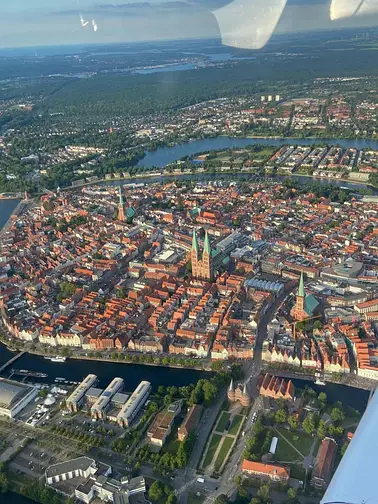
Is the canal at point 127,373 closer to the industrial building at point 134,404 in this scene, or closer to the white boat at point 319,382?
the white boat at point 319,382

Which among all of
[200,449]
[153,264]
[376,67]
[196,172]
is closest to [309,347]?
[200,449]

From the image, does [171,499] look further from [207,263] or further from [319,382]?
[207,263]

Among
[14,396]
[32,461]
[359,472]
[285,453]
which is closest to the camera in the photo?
[359,472]

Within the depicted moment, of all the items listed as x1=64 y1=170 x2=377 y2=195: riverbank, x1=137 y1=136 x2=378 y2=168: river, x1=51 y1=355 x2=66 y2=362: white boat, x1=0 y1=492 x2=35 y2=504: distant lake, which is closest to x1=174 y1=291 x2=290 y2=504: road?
x1=0 y1=492 x2=35 y2=504: distant lake

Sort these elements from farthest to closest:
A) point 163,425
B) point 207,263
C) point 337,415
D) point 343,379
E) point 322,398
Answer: point 207,263 < point 343,379 < point 322,398 < point 163,425 < point 337,415

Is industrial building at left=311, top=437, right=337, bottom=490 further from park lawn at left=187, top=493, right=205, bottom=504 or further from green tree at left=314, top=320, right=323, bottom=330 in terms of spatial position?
green tree at left=314, top=320, right=323, bottom=330

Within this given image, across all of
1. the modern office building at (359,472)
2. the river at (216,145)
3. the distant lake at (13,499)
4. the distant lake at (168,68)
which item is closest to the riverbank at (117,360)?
the distant lake at (13,499)

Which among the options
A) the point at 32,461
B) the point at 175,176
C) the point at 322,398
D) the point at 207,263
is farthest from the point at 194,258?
the point at 175,176
